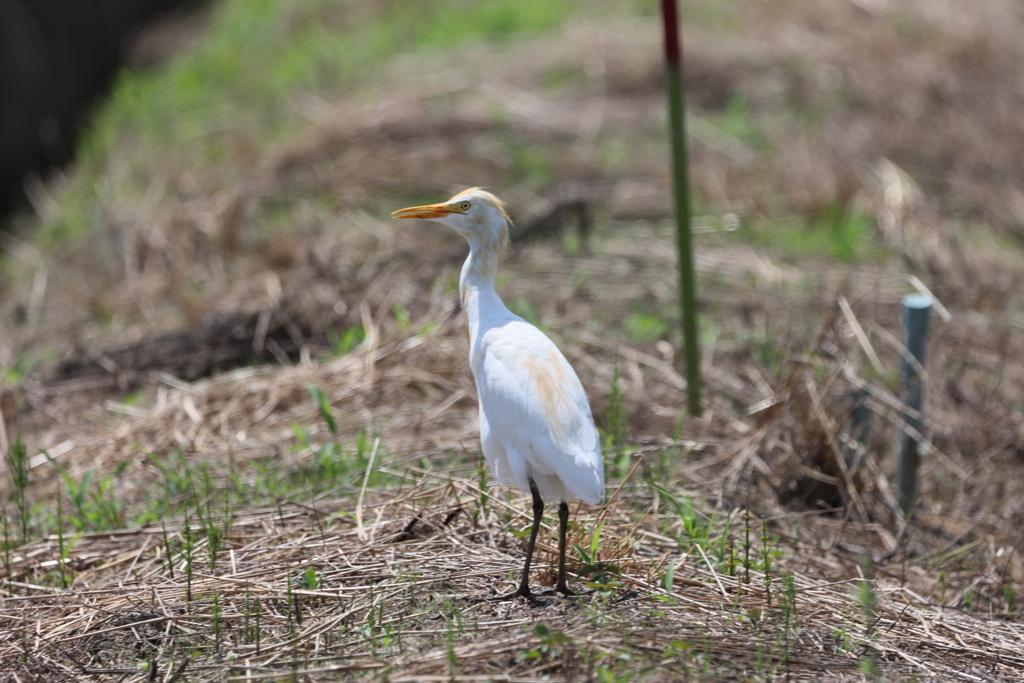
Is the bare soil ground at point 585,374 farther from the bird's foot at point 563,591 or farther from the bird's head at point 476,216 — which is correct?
the bird's head at point 476,216

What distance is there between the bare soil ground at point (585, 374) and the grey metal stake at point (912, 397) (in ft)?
0.26

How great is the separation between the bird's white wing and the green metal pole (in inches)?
47.8

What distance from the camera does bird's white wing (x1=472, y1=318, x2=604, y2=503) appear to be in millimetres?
2562

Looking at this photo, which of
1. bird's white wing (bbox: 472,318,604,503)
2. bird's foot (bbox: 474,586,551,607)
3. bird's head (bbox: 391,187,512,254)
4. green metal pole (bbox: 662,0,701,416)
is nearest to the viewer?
bird's white wing (bbox: 472,318,604,503)

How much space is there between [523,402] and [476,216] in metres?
0.66

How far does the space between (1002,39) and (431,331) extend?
665 centimetres

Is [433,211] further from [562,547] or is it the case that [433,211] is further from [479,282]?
[562,547]

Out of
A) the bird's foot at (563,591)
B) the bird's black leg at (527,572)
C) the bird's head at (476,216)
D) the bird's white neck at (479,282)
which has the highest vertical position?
the bird's head at (476,216)

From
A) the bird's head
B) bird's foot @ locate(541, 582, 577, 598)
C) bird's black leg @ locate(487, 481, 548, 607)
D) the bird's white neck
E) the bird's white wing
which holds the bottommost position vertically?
bird's foot @ locate(541, 582, 577, 598)

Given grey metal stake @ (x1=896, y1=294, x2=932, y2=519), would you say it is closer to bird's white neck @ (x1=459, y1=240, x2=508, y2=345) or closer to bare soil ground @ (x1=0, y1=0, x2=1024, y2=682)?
bare soil ground @ (x1=0, y1=0, x2=1024, y2=682)

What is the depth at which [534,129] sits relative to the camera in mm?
7453

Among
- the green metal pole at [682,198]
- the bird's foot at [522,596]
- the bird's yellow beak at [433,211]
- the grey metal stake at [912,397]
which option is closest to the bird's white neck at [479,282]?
the bird's yellow beak at [433,211]

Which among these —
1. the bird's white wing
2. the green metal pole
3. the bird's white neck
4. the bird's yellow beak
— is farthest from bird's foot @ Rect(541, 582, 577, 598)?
the green metal pole

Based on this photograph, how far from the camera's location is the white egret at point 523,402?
102 inches
